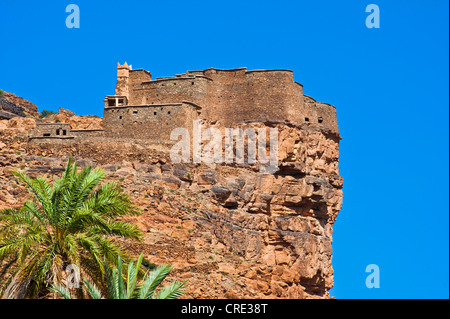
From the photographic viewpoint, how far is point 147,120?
171 feet

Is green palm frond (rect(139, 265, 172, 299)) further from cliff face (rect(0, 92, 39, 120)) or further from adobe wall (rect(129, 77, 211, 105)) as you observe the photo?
cliff face (rect(0, 92, 39, 120))

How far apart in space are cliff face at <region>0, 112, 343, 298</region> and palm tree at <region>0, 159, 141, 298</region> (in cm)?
1188

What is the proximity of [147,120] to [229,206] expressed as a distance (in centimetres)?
735

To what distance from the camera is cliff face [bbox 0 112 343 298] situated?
4472 centimetres

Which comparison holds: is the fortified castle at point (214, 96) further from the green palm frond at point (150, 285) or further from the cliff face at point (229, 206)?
the green palm frond at point (150, 285)

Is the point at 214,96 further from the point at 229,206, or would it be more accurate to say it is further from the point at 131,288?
the point at 131,288

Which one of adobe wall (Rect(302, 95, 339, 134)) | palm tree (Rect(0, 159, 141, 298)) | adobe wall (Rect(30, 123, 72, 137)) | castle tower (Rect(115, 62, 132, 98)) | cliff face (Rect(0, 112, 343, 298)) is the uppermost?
castle tower (Rect(115, 62, 132, 98))

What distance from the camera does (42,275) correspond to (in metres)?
29.1

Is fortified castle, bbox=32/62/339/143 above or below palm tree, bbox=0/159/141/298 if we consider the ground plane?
above

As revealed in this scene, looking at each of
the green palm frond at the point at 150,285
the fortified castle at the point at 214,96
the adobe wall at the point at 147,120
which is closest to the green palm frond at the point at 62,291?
the green palm frond at the point at 150,285

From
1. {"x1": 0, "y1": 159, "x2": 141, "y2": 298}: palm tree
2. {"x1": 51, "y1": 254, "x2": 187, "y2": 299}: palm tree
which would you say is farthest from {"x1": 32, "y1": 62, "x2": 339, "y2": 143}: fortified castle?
{"x1": 51, "y1": 254, "x2": 187, "y2": 299}: palm tree

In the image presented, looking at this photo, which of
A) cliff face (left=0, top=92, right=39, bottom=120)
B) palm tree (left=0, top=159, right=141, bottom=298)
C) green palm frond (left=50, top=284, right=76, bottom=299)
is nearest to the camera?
green palm frond (left=50, top=284, right=76, bottom=299)

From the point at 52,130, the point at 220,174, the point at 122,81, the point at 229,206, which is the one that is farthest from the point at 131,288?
the point at 122,81
